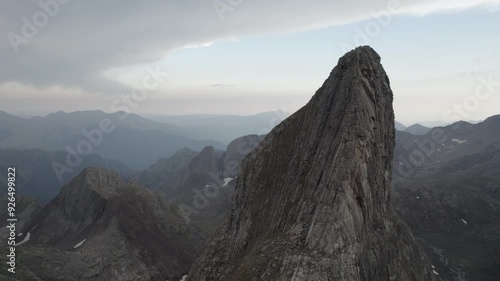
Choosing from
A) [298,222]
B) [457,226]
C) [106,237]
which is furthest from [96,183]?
[457,226]

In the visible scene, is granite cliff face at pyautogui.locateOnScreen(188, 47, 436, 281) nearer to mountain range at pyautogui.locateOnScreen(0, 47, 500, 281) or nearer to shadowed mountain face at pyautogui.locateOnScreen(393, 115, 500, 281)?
mountain range at pyautogui.locateOnScreen(0, 47, 500, 281)

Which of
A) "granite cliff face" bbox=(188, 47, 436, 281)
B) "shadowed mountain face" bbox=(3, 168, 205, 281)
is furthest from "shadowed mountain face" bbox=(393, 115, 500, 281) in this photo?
"shadowed mountain face" bbox=(3, 168, 205, 281)

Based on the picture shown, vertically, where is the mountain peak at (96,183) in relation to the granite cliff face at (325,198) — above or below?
below

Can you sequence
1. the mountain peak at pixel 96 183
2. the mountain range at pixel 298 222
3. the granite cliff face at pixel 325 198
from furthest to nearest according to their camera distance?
1. the mountain peak at pixel 96 183
2. the mountain range at pixel 298 222
3. the granite cliff face at pixel 325 198

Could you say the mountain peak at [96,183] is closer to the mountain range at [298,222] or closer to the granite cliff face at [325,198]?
the mountain range at [298,222]

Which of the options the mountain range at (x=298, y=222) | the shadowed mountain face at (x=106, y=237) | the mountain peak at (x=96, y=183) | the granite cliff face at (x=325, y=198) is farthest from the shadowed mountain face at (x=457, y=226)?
the mountain peak at (x=96, y=183)

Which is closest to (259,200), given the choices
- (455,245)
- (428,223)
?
(455,245)
